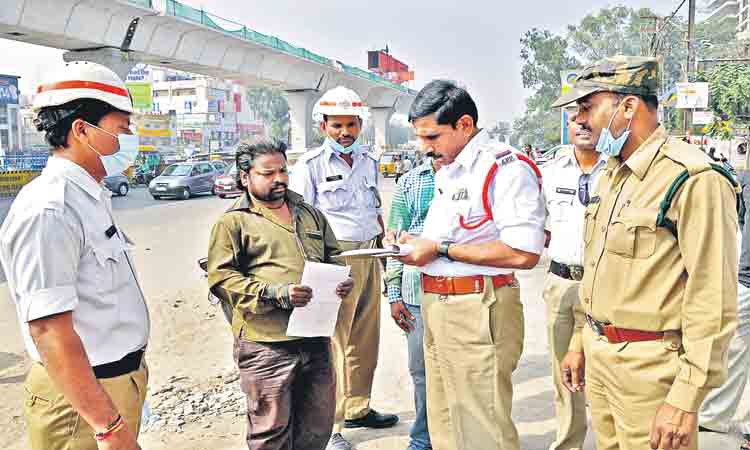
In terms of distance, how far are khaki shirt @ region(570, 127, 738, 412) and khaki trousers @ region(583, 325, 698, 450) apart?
77 millimetres

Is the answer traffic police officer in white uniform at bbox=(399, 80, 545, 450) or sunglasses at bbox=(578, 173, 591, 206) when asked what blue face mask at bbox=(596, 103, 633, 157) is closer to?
traffic police officer in white uniform at bbox=(399, 80, 545, 450)

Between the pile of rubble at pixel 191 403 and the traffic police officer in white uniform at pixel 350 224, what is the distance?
87cm

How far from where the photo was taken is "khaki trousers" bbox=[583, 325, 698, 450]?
2.06 m

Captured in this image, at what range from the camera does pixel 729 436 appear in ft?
11.9

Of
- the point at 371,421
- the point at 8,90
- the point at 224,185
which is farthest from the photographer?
the point at 8,90

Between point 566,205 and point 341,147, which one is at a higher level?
point 341,147

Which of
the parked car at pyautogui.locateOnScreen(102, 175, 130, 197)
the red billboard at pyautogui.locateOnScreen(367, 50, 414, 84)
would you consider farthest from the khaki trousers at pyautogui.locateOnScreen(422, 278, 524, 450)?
the red billboard at pyautogui.locateOnScreen(367, 50, 414, 84)

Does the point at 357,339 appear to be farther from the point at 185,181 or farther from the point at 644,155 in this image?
the point at 185,181

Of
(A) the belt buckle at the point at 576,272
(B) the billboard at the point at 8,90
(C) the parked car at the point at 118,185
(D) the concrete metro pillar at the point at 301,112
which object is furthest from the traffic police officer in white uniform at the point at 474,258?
(B) the billboard at the point at 8,90

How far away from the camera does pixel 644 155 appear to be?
7.00 ft

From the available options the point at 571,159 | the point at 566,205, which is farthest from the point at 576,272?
the point at 571,159

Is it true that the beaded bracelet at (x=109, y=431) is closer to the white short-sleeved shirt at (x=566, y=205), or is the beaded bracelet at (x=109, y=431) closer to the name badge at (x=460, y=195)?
the name badge at (x=460, y=195)

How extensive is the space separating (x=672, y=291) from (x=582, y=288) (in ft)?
1.25

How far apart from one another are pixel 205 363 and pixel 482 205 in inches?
143
